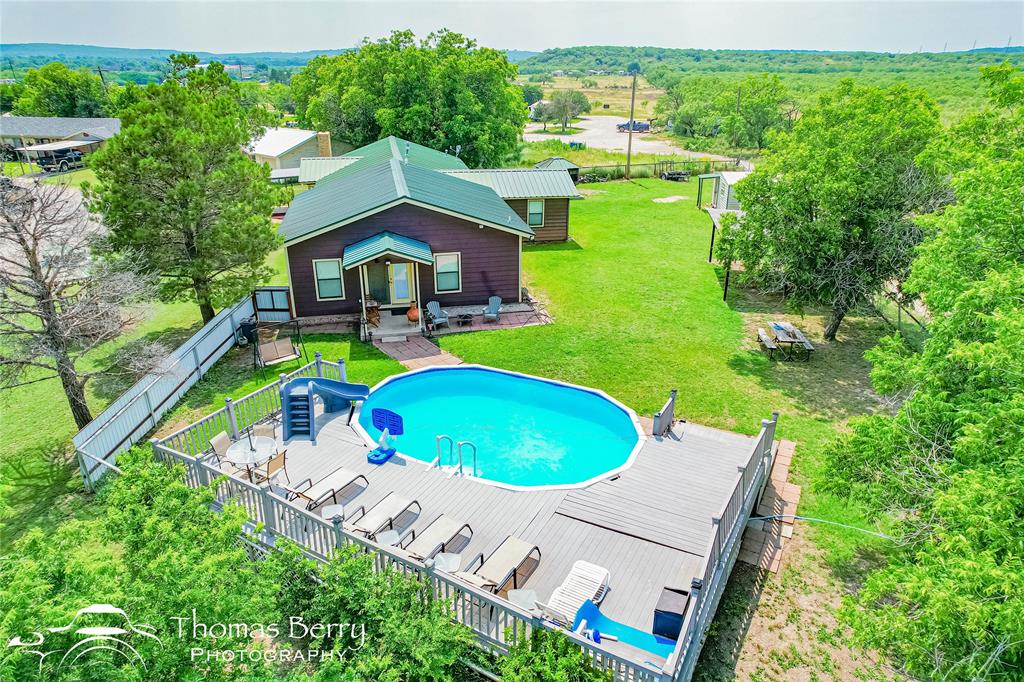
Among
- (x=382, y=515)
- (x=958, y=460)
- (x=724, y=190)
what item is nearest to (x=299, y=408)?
(x=382, y=515)

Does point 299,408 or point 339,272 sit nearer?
point 299,408

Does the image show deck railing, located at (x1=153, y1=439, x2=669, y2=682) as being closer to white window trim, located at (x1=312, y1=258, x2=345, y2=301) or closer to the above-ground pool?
the above-ground pool

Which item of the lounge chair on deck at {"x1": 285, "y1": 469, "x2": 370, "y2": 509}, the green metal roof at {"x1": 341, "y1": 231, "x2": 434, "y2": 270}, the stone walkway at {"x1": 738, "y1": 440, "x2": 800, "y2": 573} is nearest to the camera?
the stone walkway at {"x1": 738, "y1": 440, "x2": 800, "y2": 573}

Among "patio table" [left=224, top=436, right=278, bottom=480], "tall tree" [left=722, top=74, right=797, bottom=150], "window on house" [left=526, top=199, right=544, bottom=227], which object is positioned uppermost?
"tall tree" [left=722, top=74, right=797, bottom=150]

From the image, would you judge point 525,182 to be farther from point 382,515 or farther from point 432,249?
point 382,515

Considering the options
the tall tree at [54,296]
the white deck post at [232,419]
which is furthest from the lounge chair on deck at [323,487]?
the tall tree at [54,296]

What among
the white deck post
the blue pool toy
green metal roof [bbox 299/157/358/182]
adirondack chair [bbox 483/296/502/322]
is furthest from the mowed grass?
green metal roof [bbox 299/157/358/182]
